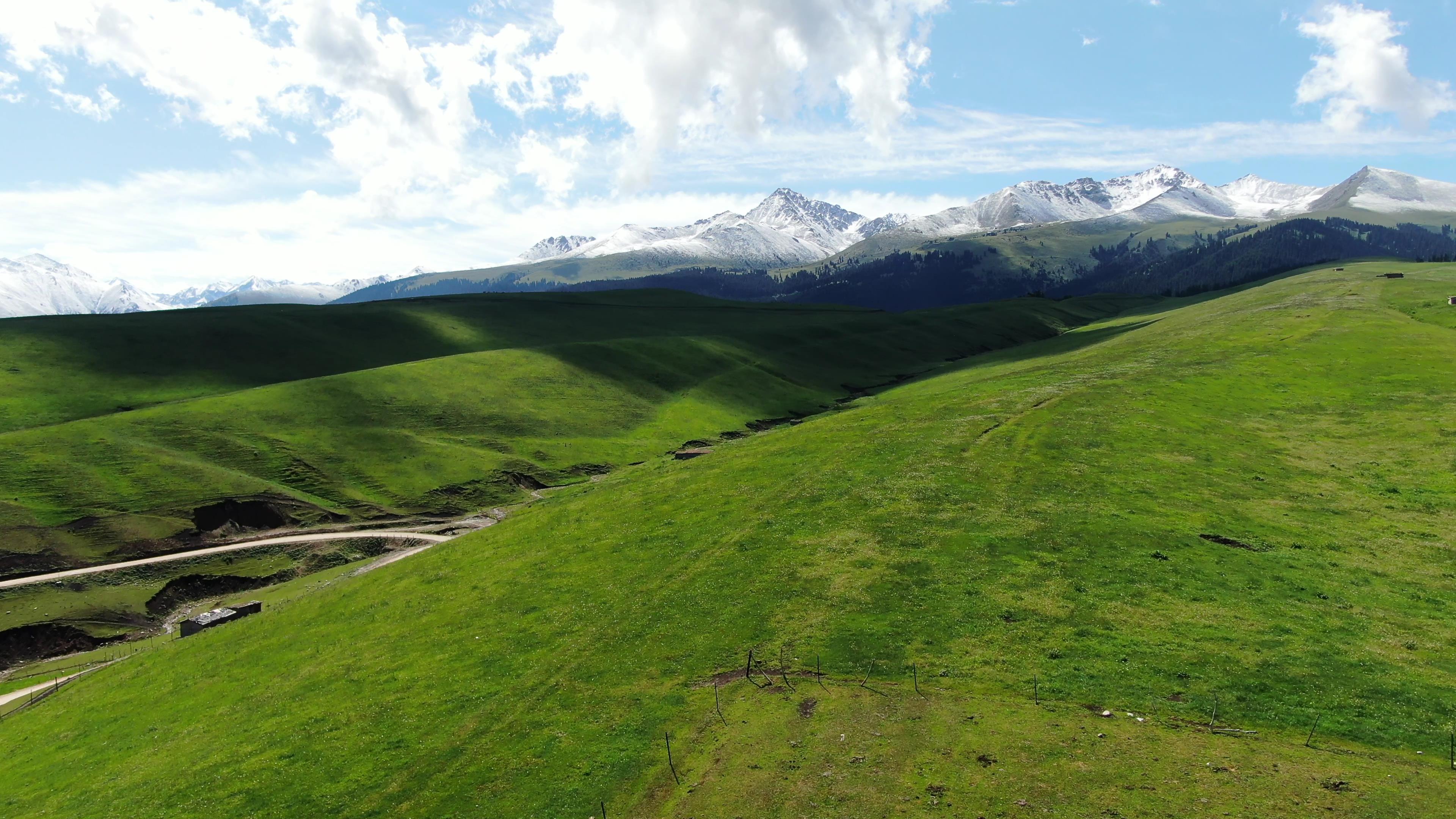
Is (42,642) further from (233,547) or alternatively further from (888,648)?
(888,648)

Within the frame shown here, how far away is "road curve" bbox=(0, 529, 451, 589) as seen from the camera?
245 feet

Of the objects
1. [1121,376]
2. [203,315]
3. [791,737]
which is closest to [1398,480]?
[1121,376]

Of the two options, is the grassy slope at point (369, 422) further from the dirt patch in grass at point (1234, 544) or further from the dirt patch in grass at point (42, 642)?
the dirt patch in grass at point (1234, 544)

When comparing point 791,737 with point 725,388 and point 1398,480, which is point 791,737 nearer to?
point 1398,480

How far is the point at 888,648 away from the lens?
38062 mm

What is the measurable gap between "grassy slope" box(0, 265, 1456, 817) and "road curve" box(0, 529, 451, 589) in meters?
21.8

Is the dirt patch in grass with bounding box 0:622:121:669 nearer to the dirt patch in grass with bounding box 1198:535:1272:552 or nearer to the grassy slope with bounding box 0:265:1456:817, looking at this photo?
the grassy slope with bounding box 0:265:1456:817

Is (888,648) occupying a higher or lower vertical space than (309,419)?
lower

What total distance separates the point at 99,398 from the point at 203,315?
55.4 metres

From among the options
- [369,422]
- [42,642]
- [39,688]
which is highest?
[369,422]

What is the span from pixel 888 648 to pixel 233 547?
263 feet

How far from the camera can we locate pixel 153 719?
48094mm

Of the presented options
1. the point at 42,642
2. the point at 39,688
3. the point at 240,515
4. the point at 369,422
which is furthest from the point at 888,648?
the point at 369,422

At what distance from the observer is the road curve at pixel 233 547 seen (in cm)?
7475
